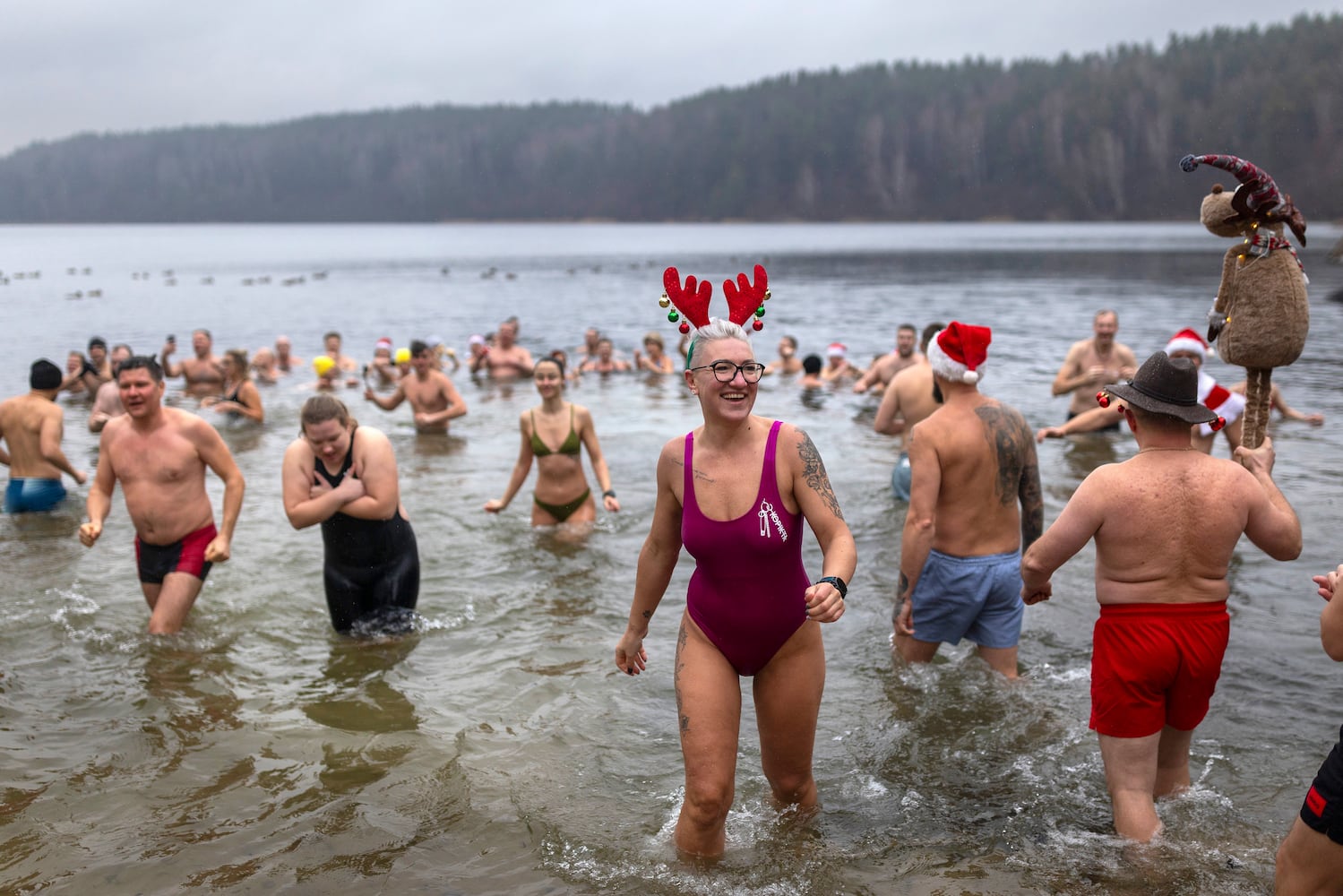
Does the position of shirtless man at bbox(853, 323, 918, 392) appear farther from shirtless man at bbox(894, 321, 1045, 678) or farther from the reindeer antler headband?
the reindeer antler headband

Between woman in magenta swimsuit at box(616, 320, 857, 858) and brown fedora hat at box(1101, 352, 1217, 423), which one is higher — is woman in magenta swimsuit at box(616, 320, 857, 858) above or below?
below

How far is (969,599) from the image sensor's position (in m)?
Result: 5.27

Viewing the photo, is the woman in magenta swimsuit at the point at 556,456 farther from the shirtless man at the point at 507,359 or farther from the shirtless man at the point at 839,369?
the shirtless man at the point at 507,359

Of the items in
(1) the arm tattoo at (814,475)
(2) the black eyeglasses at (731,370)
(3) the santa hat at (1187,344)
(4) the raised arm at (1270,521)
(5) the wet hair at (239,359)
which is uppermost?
(2) the black eyeglasses at (731,370)

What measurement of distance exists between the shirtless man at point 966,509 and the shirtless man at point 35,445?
7.88 meters

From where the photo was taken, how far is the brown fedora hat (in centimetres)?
367

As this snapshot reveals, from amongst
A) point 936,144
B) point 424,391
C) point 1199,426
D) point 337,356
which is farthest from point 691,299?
point 936,144

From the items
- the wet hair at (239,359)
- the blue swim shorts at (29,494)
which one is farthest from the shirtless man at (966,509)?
the wet hair at (239,359)

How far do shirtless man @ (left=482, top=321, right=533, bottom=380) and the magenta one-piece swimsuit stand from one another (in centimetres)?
1576

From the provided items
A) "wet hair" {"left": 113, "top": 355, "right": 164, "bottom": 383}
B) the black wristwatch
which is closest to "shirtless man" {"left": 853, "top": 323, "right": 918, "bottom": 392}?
"wet hair" {"left": 113, "top": 355, "right": 164, "bottom": 383}

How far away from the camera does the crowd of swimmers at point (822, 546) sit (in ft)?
12.1

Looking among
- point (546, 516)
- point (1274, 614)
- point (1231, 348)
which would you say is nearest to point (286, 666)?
point (546, 516)

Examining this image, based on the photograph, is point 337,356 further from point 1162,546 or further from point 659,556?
point 1162,546

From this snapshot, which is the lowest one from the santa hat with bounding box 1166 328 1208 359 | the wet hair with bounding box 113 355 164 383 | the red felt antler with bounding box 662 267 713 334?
the santa hat with bounding box 1166 328 1208 359
